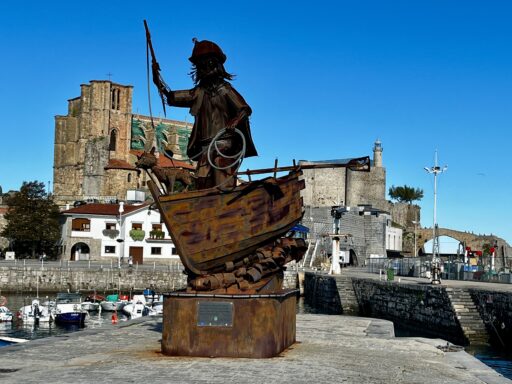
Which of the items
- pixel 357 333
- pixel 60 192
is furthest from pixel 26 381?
pixel 60 192

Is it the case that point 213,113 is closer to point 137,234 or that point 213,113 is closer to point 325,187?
point 137,234

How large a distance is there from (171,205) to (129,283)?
147 feet

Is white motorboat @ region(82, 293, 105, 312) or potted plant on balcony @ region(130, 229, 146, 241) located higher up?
potted plant on balcony @ region(130, 229, 146, 241)

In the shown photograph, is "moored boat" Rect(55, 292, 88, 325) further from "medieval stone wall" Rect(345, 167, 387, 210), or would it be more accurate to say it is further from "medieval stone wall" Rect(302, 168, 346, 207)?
"medieval stone wall" Rect(345, 167, 387, 210)

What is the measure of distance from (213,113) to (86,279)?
4361 centimetres

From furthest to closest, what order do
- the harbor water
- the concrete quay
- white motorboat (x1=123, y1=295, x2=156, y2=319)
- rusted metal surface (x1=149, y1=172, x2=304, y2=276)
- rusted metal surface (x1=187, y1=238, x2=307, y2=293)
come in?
white motorboat (x1=123, y1=295, x2=156, y2=319) < the harbor water < rusted metal surface (x1=187, y1=238, x2=307, y2=293) < rusted metal surface (x1=149, y1=172, x2=304, y2=276) < the concrete quay

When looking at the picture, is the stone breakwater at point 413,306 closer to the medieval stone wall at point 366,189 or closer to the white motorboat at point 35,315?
the white motorboat at point 35,315

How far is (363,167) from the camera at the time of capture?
14992mm

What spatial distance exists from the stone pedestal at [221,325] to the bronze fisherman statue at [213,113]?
7.26 ft

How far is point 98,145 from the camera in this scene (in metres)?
109

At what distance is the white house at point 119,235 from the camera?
224 ft

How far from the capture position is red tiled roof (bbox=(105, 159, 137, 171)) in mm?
106688

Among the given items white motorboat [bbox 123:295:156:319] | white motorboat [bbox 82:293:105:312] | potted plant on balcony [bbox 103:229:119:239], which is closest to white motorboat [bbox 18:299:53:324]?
white motorboat [bbox 82:293:105:312]

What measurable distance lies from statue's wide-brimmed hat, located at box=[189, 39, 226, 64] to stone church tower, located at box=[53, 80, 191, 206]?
91.3m
